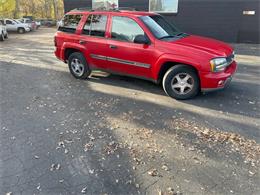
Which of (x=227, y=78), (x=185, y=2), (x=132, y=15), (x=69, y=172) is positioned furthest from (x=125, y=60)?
(x=185, y=2)

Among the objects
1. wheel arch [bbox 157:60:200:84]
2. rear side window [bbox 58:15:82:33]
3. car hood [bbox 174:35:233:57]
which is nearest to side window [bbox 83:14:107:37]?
rear side window [bbox 58:15:82:33]

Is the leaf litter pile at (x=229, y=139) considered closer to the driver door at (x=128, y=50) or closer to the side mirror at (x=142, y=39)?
the driver door at (x=128, y=50)

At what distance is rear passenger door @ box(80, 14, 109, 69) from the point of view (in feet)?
18.6

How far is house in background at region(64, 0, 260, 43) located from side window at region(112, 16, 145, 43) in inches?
331

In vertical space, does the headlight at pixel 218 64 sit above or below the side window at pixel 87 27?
below

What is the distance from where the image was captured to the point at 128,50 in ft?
17.2

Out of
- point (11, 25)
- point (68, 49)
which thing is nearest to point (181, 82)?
point (68, 49)

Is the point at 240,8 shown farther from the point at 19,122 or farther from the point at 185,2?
the point at 19,122

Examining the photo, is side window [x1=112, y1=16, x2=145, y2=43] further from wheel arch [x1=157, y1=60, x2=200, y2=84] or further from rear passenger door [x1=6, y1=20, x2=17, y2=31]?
rear passenger door [x1=6, y1=20, x2=17, y2=31]

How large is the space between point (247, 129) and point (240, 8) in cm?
1020

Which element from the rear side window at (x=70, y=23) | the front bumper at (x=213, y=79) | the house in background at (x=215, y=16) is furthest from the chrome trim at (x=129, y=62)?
the house in background at (x=215, y=16)

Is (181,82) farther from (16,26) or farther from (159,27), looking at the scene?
(16,26)

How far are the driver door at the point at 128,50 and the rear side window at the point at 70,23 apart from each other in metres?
1.22

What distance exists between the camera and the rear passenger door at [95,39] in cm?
567
